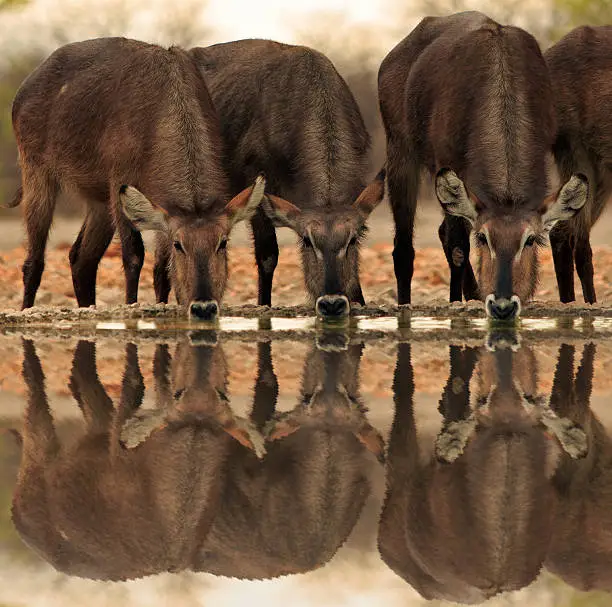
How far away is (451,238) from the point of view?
13.3 m

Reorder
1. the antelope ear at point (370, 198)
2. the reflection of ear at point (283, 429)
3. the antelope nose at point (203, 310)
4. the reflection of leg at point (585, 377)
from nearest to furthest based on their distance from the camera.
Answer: the reflection of ear at point (283, 429) < the reflection of leg at point (585, 377) < the antelope nose at point (203, 310) < the antelope ear at point (370, 198)

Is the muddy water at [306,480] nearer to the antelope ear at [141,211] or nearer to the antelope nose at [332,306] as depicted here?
the antelope nose at [332,306]

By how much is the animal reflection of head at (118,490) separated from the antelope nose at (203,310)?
4382 millimetres

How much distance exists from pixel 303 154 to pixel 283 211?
874 millimetres

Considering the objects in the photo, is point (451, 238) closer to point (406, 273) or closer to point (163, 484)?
point (406, 273)

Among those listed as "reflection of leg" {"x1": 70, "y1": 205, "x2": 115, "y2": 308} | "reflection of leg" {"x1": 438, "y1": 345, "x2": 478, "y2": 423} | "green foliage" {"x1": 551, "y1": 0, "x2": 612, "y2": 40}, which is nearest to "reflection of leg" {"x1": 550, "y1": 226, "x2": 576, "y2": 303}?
"reflection of leg" {"x1": 70, "y1": 205, "x2": 115, "y2": 308}

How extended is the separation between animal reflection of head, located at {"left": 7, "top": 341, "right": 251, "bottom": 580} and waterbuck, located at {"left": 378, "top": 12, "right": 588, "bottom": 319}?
548cm

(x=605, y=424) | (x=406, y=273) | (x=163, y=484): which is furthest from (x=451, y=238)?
(x=163, y=484)

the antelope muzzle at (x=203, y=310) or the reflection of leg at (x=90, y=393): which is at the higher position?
the reflection of leg at (x=90, y=393)

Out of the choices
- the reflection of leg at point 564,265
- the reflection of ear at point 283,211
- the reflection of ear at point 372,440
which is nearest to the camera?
the reflection of ear at point 372,440

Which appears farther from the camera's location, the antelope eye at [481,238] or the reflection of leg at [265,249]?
the reflection of leg at [265,249]

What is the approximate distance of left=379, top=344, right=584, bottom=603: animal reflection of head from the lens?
3.92 metres

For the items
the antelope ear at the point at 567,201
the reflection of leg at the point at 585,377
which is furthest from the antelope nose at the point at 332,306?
the reflection of leg at the point at 585,377

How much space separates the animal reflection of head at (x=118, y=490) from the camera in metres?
4.12
